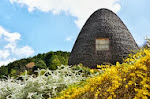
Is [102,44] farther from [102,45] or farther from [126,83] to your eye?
[126,83]

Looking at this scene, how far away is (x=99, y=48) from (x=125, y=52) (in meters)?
1.67

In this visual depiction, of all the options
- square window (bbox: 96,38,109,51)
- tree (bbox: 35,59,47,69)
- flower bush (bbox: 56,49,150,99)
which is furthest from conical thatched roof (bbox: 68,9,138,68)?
flower bush (bbox: 56,49,150,99)

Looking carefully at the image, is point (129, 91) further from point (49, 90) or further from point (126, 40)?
point (126, 40)

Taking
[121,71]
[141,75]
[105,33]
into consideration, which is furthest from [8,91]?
[105,33]

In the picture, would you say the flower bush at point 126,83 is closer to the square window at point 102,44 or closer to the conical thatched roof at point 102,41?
the conical thatched roof at point 102,41

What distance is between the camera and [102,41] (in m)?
12.5

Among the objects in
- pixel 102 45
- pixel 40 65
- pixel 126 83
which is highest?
pixel 102 45

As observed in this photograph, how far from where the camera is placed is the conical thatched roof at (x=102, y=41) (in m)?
12.0

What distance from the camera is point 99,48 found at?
12.4m

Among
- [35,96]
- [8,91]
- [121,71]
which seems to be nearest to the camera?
[121,71]

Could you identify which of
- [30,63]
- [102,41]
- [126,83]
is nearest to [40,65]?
[30,63]

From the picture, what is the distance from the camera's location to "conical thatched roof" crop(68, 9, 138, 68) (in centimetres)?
1204

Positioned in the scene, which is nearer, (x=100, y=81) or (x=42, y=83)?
(x=100, y=81)

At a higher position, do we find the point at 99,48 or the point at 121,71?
the point at 99,48
